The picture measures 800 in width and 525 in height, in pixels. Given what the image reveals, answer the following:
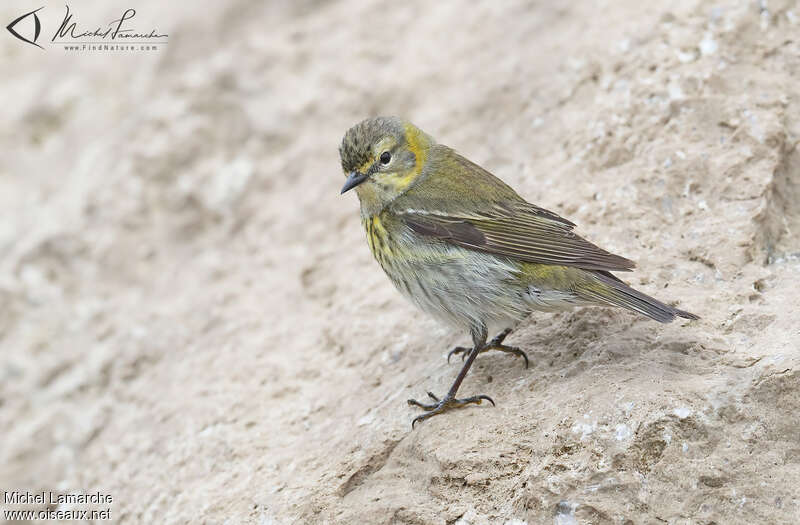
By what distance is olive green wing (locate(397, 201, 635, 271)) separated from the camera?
13.8 feet

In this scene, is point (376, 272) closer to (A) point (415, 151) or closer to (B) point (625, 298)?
(A) point (415, 151)

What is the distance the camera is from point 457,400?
4.27m

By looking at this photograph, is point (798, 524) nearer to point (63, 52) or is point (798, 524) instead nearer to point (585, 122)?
point (585, 122)

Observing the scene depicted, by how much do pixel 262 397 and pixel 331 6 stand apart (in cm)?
449

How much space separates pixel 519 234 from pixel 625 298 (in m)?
0.72

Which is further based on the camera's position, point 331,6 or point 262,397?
point 331,6

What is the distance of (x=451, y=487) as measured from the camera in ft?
12.5

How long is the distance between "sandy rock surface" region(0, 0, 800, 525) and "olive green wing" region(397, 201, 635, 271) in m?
0.44

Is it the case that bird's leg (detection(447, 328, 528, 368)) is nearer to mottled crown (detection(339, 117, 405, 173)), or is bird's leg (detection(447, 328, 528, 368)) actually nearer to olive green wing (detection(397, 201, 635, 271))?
olive green wing (detection(397, 201, 635, 271))

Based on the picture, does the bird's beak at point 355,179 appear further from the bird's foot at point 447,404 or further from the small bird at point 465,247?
the bird's foot at point 447,404

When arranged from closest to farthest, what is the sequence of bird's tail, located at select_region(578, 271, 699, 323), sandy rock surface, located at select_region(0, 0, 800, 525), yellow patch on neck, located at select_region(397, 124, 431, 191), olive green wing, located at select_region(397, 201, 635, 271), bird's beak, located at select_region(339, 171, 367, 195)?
sandy rock surface, located at select_region(0, 0, 800, 525), bird's tail, located at select_region(578, 271, 699, 323), olive green wing, located at select_region(397, 201, 635, 271), bird's beak, located at select_region(339, 171, 367, 195), yellow patch on neck, located at select_region(397, 124, 431, 191)

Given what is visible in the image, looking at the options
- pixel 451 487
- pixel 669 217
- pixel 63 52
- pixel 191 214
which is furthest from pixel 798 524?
pixel 63 52

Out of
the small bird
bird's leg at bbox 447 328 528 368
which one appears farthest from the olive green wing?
bird's leg at bbox 447 328 528 368

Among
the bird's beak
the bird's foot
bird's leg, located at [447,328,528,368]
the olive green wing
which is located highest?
the bird's beak
